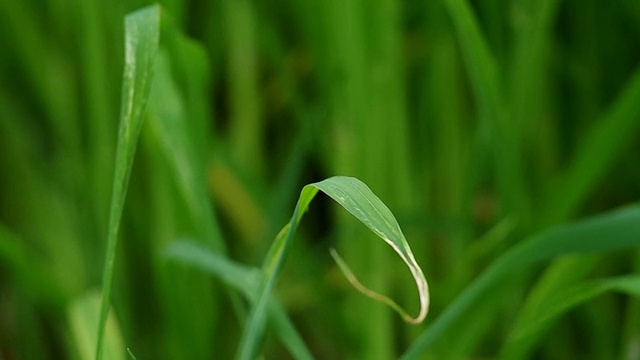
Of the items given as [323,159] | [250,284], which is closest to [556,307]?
[250,284]

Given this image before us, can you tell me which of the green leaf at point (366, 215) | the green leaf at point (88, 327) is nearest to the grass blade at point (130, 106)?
the green leaf at point (366, 215)

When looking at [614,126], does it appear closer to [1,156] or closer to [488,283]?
[488,283]

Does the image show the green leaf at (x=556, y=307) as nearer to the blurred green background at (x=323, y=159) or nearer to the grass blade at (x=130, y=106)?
the blurred green background at (x=323, y=159)

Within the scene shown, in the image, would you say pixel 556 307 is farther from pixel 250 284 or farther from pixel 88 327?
pixel 88 327

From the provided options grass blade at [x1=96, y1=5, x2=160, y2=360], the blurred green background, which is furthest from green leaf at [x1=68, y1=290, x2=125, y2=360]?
grass blade at [x1=96, y1=5, x2=160, y2=360]

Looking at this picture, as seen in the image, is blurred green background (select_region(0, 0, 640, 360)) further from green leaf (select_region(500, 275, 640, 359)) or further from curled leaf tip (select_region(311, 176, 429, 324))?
curled leaf tip (select_region(311, 176, 429, 324))

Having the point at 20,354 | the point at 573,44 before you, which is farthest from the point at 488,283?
the point at 20,354
